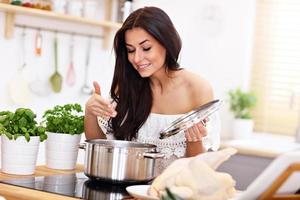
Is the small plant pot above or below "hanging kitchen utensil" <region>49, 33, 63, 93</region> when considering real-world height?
below

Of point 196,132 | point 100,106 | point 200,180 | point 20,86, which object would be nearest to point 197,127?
point 196,132

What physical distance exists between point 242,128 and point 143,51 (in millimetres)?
2173

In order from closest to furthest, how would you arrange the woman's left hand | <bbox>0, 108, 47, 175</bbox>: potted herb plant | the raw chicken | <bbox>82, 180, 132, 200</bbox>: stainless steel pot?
the raw chicken, <bbox>82, 180, 132, 200</bbox>: stainless steel pot, <bbox>0, 108, 47, 175</bbox>: potted herb plant, the woman's left hand

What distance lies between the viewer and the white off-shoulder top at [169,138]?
2590 mm

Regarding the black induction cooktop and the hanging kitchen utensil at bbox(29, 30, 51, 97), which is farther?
the hanging kitchen utensil at bbox(29, 30, 51, 97)

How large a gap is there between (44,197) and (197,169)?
1.69 feet

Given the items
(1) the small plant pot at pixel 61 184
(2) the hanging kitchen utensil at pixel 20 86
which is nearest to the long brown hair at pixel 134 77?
(1) the small plant pot at pixel 61 184

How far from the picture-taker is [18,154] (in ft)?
7.20

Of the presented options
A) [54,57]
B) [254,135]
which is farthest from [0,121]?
[254,135]

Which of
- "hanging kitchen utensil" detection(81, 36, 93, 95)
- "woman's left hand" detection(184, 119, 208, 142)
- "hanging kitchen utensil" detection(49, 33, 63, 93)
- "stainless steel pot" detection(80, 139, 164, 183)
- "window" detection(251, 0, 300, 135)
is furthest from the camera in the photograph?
"window" detection(251, 0, 300, 135)

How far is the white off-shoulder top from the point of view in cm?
259

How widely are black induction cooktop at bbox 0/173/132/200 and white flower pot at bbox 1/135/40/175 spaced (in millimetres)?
68

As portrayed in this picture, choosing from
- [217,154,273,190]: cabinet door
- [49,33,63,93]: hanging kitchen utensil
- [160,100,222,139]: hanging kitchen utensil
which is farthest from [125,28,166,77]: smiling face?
[217,154,273,190]: cabinet door

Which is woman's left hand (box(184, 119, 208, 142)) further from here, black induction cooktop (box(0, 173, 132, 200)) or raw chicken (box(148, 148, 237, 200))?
raw chicken (box(148, 148, 237, 200))
